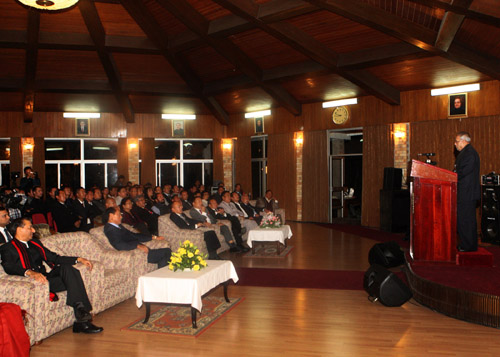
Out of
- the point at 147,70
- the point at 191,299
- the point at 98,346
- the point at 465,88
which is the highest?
the point at 147,70

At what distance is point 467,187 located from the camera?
5.64 meters

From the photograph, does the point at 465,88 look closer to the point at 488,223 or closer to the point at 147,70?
the point at 488,223

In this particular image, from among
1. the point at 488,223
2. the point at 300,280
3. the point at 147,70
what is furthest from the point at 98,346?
the point at 147,70

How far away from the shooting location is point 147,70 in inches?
530

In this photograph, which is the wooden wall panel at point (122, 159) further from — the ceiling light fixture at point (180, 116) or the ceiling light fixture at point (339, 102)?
the ceiling light fixture at point (339, 102)

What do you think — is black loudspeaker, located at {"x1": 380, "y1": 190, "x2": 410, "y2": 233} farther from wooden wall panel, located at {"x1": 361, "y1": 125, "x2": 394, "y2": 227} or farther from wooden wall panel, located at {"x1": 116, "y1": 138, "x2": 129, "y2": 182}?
wooden wall panel, located at {"x1": 116, "y1": 138, "x2": 129, "y2": 182}

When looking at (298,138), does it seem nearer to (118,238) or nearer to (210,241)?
(210,241)

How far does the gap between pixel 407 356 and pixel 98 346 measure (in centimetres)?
281

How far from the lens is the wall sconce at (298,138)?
14.6 meters

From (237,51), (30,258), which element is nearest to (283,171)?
(237,51)

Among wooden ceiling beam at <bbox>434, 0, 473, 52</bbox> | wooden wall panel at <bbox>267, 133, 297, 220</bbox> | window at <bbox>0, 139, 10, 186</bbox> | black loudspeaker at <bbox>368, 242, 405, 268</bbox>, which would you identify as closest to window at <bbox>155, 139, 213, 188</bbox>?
wooden wall panel at <bbox>267, 133, 297, 220</bbox>

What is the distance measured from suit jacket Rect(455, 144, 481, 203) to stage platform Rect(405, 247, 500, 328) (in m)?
0.75

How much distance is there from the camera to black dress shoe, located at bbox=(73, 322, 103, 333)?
182 inches

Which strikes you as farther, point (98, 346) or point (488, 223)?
point (488, 223)
